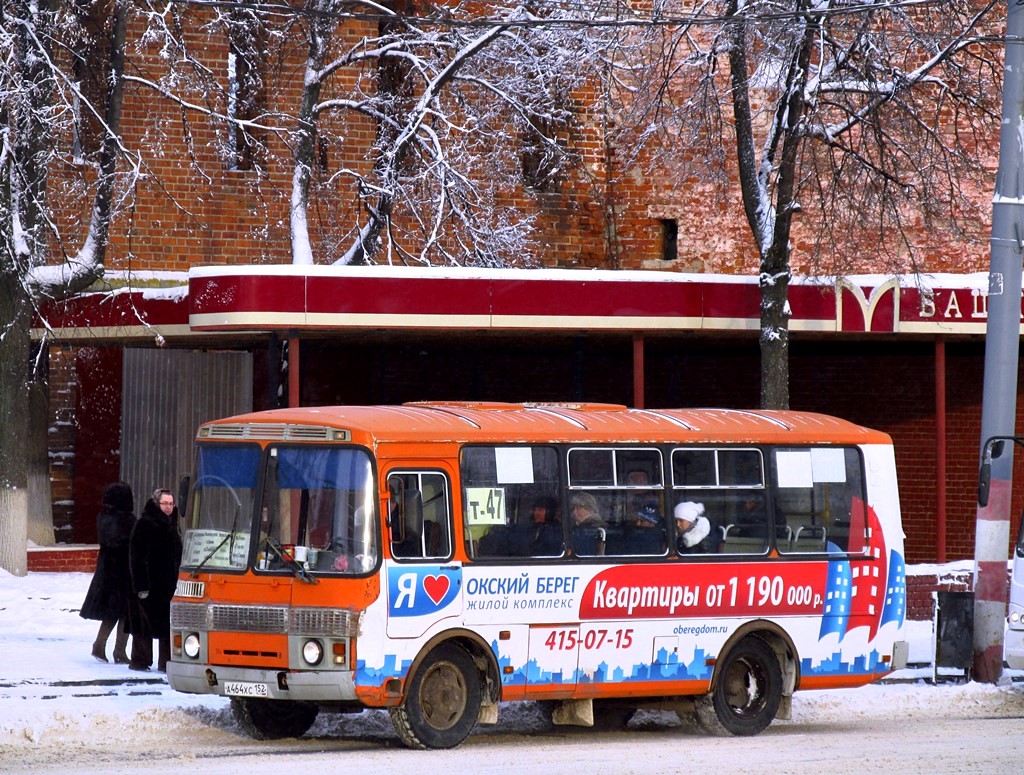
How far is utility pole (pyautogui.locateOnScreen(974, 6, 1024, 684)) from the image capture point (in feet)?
51.3

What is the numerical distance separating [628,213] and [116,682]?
49.3 ft

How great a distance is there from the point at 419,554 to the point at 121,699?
2.93 meters

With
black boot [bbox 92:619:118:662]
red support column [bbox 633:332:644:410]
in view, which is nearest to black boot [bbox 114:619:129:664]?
Result: black boot [bbox 92:619:118:662]

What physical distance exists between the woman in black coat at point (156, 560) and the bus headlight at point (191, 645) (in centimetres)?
213

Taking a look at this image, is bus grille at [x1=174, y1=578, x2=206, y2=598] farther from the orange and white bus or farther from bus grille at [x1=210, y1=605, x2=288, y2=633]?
bus grille at [x1=210, y1=605, x2=288, y2=633]

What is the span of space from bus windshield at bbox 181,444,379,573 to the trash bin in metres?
6.84

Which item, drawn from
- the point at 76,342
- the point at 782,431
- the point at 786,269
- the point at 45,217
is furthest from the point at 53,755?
the point at 76,342

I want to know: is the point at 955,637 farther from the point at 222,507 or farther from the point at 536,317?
the point at 222,507

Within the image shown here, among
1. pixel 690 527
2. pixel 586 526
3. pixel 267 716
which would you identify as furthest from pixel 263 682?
pixel 690 527

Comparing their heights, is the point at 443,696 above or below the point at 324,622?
below

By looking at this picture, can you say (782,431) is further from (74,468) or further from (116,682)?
(74,468)

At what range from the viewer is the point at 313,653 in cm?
1105

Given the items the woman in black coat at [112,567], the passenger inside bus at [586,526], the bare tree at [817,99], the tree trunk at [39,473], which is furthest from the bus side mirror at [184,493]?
the tree trunk at [39,473]

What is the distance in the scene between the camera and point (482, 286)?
779 inches
